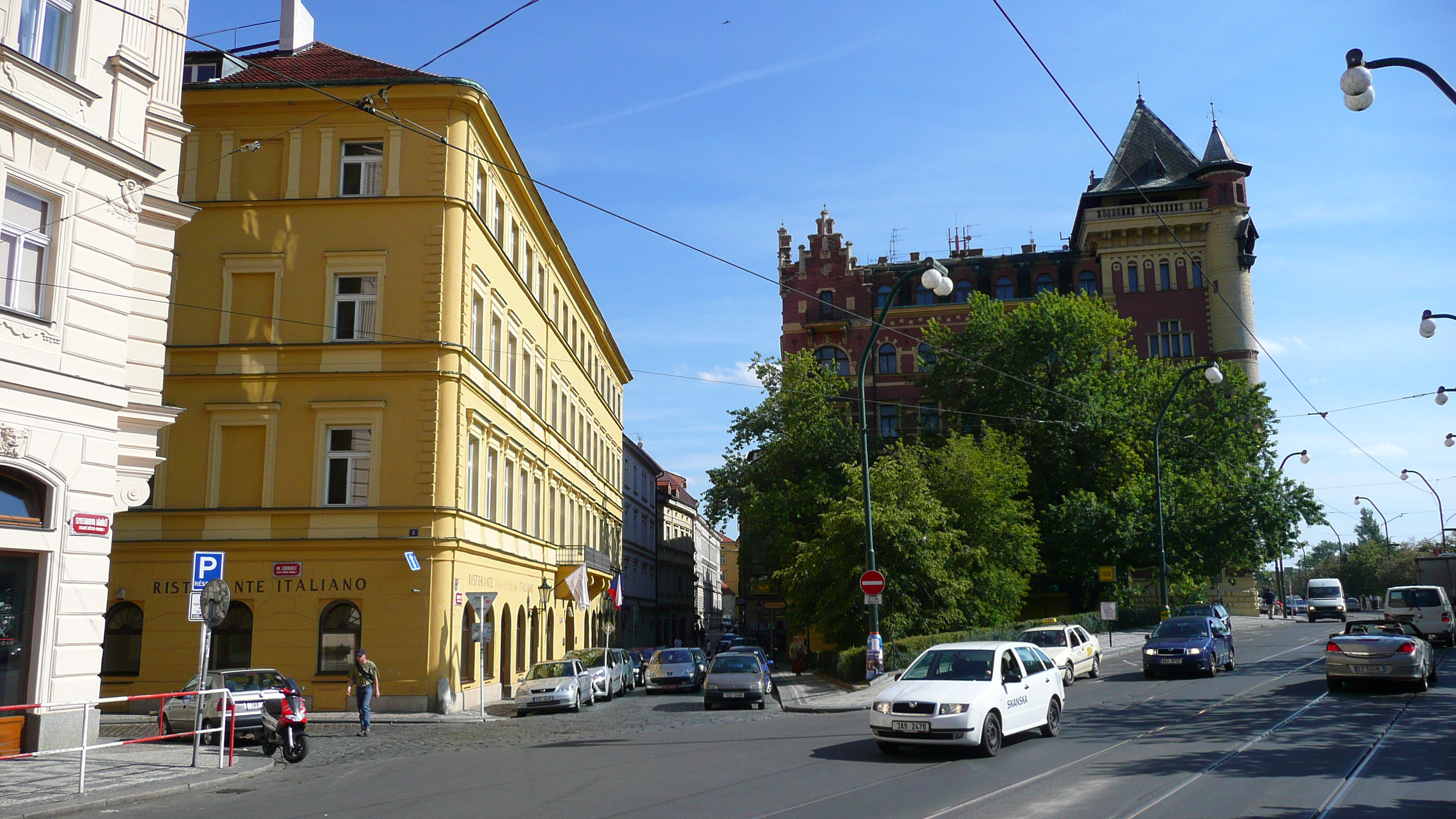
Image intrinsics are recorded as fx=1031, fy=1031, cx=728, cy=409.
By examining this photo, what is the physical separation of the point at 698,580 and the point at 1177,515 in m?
60.3

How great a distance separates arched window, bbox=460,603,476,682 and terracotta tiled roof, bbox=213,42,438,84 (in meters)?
14.1

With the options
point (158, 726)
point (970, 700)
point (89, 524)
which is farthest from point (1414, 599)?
point (89, 524)

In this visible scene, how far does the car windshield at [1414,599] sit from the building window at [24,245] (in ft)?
124

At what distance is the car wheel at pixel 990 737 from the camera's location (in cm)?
1317

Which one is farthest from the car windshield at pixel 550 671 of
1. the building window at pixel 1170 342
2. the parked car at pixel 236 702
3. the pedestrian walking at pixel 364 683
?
the building window at pixel 1170 342

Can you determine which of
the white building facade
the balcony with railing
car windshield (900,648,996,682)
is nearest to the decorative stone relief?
the white building facade

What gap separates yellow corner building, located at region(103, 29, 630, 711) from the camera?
24.7m

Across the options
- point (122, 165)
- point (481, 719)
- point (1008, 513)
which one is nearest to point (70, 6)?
point (122, 165)

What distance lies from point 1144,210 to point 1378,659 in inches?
1821

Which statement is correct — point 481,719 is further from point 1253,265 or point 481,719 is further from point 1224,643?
point 1253,265

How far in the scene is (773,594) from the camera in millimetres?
58281

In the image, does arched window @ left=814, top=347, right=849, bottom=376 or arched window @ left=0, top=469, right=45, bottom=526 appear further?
arched window @ left=814, top=347, right=849, bottom=376

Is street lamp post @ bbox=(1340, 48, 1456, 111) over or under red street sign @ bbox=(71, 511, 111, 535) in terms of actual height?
over

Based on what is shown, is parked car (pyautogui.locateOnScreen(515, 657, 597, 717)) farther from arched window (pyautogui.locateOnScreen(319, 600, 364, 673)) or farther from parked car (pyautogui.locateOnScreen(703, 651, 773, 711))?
arched window (pyautogui.locateOnScreen(319, 600, 364, 673))
